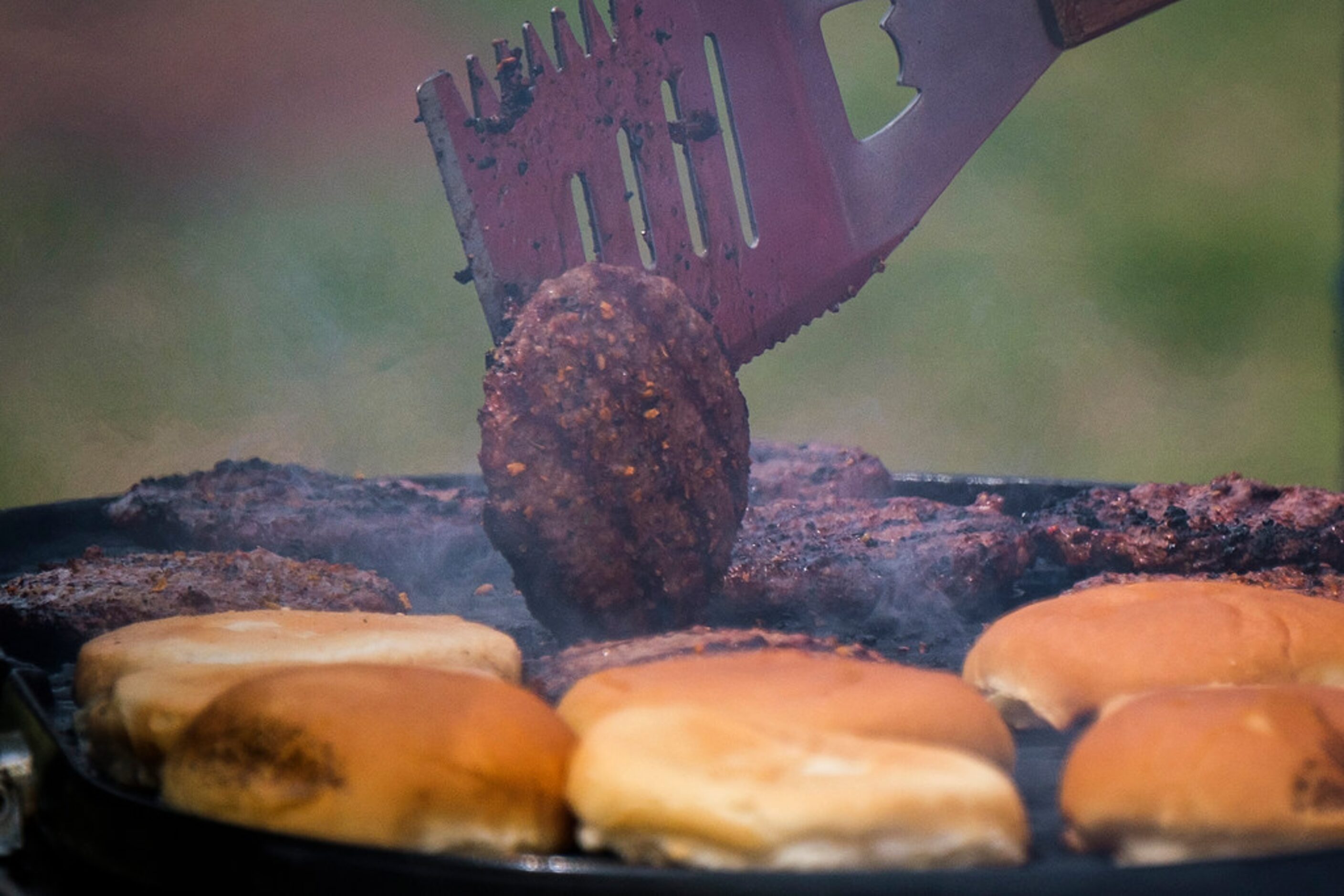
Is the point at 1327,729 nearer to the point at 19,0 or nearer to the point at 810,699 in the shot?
the point at 810,699

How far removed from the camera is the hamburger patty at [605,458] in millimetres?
2596

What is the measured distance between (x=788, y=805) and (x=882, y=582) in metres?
1.79

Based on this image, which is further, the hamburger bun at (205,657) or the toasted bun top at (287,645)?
the toasted bun top at (287,645)

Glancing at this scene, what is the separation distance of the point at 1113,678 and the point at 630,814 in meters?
1.12

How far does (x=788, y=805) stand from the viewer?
1.35 metres

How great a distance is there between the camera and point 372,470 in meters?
6.73

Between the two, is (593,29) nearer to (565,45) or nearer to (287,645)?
(565,45)

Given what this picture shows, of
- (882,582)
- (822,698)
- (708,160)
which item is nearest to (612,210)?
(708,160)

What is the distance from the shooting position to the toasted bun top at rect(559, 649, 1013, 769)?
5.56 feet

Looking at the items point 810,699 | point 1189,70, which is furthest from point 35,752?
point 1189,70

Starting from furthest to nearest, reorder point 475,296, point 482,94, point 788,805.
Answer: point 475,296, point 482,94, point 788,805

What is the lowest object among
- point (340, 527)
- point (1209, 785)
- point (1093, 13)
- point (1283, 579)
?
point (1283, 579)

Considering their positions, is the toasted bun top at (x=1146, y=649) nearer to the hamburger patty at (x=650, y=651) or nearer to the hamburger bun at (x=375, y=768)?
the hamburger patty at (x=650, y=651)

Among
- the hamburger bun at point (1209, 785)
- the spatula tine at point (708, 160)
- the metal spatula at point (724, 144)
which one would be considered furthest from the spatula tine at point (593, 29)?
the hamburger bun at point (1209, 785)
